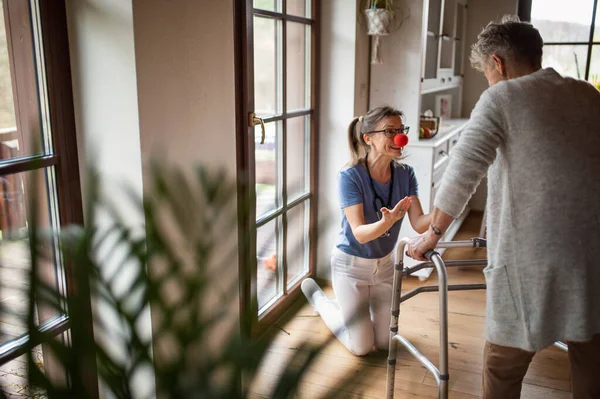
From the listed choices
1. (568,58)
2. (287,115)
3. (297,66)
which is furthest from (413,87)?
(568,58)

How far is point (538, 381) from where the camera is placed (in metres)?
2.24

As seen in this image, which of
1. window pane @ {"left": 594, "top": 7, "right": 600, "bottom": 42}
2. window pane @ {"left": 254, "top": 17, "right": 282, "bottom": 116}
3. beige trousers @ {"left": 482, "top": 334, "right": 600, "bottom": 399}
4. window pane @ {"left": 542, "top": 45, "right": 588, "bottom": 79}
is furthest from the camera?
window pane @ {"left": 542, "top": 45, "right": 588, "bottom": 79}

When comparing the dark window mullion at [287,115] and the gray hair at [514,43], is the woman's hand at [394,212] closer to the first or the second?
the gray hair at [514,43]

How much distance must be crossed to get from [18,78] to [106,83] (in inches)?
8.3

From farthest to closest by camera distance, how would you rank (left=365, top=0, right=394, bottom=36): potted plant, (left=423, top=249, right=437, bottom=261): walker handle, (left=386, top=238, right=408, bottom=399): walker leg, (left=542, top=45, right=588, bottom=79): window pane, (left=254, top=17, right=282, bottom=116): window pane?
(left=542, top=45, right=588, bottom=79): window pane → (left=365, top=0, right=394, bottom=36): potted plant → (left=254, top=17, right=282, bottom=116): window pane → (left=386, top=238, right=408, bottom=399): walker leg → (left=423, top=249, right=437, bottom=261): walker handle

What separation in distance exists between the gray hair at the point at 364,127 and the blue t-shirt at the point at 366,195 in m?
0.07

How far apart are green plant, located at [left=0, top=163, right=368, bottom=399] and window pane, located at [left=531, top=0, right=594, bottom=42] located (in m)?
4.78

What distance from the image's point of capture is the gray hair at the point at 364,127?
2230 millimetres

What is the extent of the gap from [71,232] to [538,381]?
229 cm

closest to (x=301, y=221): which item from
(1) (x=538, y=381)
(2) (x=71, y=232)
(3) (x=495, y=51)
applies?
(1) (x=538, y=381)

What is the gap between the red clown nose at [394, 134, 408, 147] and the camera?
2.16 metres

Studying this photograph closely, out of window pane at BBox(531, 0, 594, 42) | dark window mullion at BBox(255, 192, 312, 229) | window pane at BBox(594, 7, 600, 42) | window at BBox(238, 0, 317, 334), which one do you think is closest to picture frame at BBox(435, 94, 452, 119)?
window pane at BBox(531, 0, 594, 42)

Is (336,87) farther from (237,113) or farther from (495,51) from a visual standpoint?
(495,51)

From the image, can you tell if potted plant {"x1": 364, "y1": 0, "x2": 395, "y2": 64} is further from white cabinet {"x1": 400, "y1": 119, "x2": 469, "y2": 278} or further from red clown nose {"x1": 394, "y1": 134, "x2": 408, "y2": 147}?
red clown nose {"x1": 394, "y1": 134, "x2": 408, "y2": 147}
